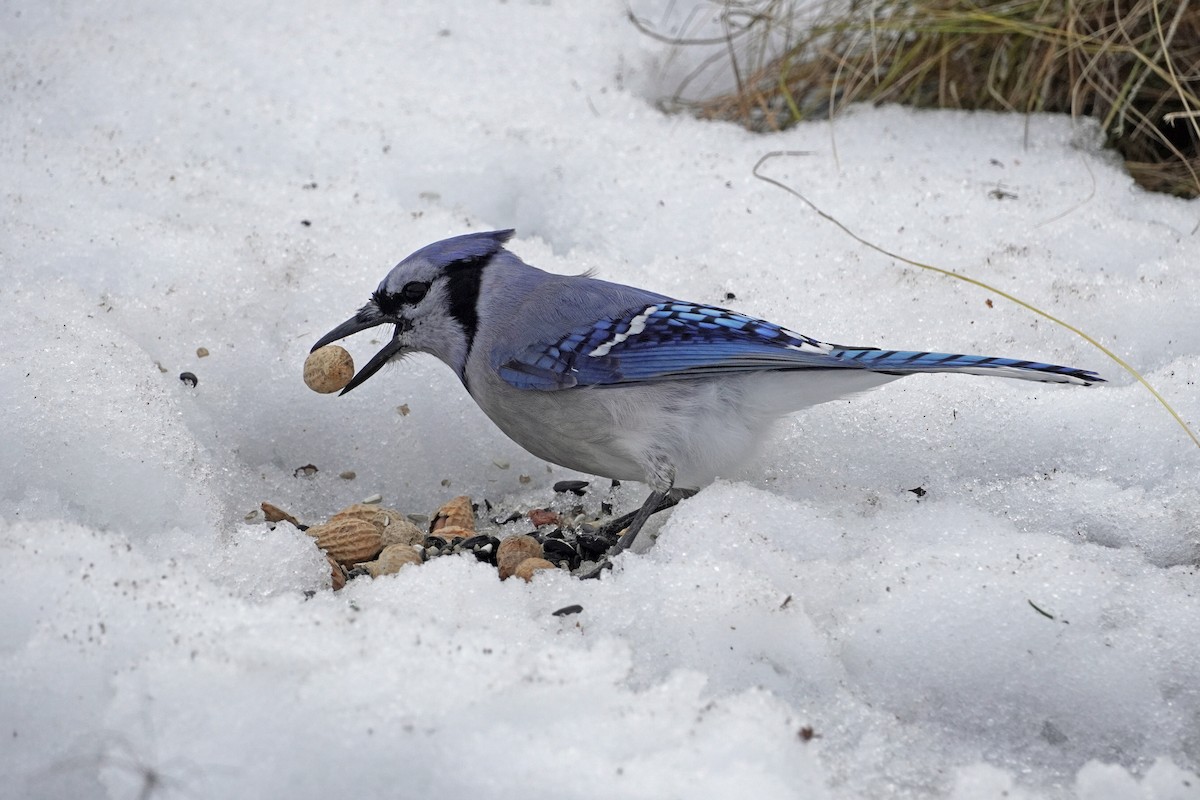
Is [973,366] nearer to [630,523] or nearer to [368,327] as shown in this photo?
[630,523]

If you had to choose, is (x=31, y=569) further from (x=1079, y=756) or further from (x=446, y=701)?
(x=1079, y=756)

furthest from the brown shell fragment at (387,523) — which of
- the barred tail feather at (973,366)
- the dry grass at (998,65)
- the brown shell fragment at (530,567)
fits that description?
the dry grass at (998,65)

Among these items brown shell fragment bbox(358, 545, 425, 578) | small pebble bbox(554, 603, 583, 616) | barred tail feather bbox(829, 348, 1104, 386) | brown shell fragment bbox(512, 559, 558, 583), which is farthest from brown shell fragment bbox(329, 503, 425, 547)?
barred tail feather bbox(829, 348, 1104, 386)

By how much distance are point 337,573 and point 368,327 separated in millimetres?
599

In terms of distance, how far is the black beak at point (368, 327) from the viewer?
265cm

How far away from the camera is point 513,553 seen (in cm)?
238

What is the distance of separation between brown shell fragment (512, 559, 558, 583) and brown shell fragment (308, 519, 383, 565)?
14.1 inches

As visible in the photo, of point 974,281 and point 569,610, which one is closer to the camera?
point 569,610

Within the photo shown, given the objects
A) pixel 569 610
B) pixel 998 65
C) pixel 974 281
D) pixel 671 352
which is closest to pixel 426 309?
pixel 671 352

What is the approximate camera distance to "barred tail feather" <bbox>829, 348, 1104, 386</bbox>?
7.04 feet

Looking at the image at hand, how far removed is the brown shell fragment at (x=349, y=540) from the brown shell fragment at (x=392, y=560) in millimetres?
44

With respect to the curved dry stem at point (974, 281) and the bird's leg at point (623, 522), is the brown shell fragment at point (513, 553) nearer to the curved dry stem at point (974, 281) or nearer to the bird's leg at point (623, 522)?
the bird's leg at point (623, 522)

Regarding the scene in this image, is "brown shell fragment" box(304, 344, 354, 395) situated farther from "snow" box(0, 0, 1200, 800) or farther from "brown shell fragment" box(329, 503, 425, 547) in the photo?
"brown shell fragment" box(329, 503, 425, 547)

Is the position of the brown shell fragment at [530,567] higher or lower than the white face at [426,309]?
lower
